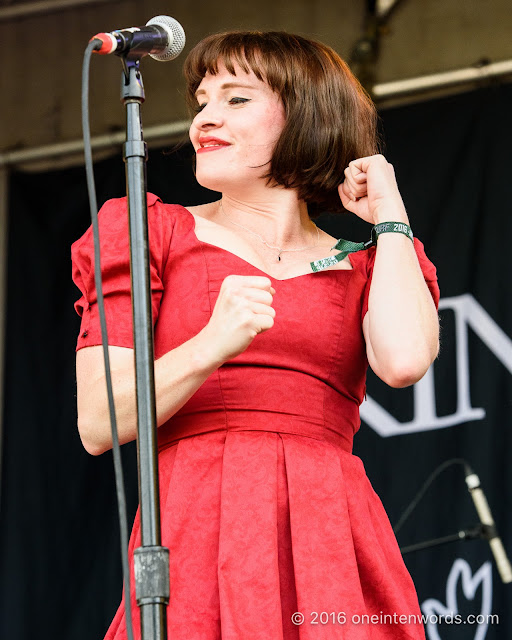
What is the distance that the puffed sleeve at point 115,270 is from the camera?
4.66 feet

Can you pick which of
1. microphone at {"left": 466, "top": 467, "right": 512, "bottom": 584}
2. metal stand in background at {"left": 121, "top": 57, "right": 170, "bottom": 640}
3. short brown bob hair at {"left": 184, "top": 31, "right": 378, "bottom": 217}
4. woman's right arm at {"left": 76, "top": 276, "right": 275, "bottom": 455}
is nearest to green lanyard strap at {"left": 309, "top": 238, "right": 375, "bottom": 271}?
short brown bob hair at {"left": 184, "top": 31, "right": 378, "bottom": 217}

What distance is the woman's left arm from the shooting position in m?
1.46

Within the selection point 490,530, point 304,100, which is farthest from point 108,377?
point 490,530

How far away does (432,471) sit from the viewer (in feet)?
11.4

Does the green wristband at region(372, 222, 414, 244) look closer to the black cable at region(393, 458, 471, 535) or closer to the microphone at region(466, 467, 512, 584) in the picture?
the microphone at region(466, 467, 512, 584)

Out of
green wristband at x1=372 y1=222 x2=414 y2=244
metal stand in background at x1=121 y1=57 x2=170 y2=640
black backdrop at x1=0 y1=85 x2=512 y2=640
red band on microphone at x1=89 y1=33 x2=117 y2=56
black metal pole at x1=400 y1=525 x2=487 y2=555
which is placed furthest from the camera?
black backdrop at x1=0 y1=85 x2=512 y2=640

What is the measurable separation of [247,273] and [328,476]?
318 millimetres

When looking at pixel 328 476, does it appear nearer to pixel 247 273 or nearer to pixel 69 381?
pixel 247 273

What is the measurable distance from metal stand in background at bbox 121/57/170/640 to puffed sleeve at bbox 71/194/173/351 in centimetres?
18

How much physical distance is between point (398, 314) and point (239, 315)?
30cm

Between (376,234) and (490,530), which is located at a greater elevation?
(490,530)

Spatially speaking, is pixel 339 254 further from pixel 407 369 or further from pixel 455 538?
pixel 455 538

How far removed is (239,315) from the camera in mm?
1263

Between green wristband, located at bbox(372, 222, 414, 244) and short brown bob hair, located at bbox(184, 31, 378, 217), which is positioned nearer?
green wristband, located at bbox(372, 222, 414, 244)
